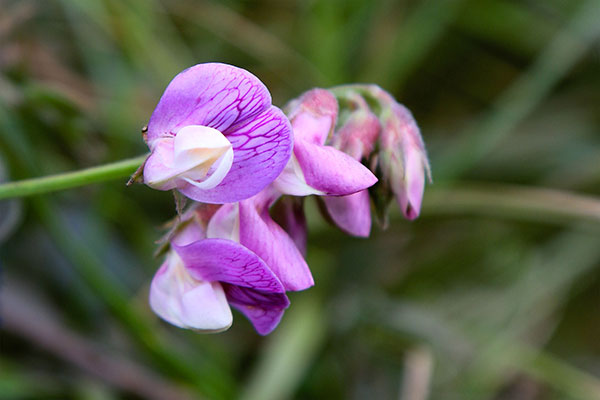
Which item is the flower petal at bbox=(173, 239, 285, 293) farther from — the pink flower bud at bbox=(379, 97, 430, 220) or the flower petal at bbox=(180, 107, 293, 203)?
the pink flower bud at bbox=(379, 97, 430, 220)

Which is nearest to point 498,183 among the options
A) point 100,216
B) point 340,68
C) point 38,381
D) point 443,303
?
point 443,303

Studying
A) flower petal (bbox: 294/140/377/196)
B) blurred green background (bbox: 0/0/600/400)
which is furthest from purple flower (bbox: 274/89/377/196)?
blurred green background (bbox: 0/0/600/400)

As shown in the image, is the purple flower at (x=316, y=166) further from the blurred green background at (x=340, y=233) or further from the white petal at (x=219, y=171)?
the blurred green background at (x=340, y=233)

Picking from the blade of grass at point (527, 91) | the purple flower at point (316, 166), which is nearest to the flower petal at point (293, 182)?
the purple flower at point (316, 166)

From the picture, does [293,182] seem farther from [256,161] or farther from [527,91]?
[527,91]

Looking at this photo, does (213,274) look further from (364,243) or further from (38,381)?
(364,243)
